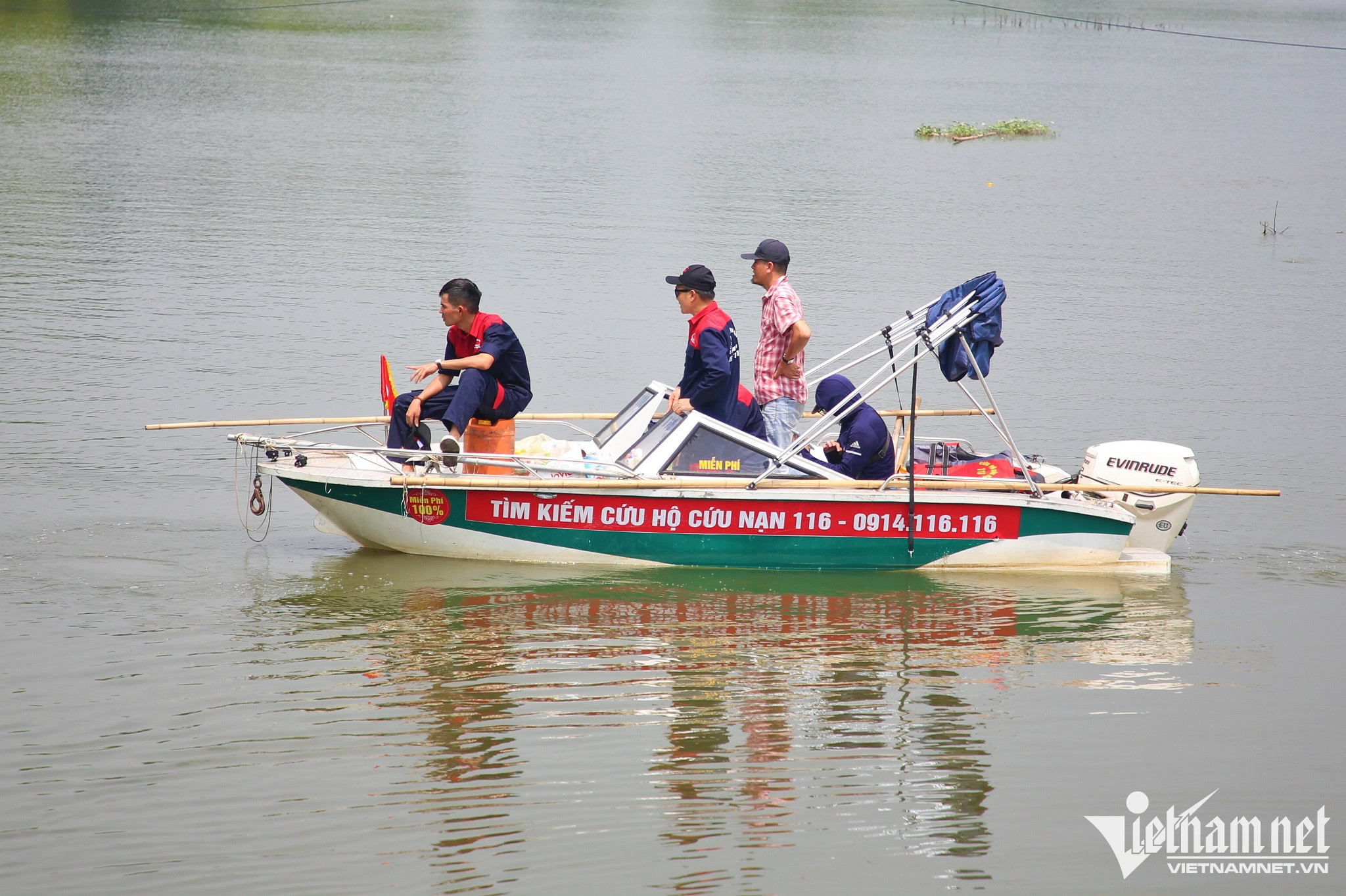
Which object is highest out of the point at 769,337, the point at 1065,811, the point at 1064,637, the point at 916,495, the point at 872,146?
the point at 872,146

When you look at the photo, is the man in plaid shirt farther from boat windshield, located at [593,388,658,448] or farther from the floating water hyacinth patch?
the floating water hyacinth patch

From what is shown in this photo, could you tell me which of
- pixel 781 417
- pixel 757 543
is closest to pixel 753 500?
pixel 757 543

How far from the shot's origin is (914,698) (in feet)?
26.5

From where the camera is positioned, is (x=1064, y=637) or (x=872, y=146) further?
(x=872, y=146)

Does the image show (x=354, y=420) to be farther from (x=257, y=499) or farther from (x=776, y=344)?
(x=776, y=344)

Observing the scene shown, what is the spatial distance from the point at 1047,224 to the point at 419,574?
20083 mm

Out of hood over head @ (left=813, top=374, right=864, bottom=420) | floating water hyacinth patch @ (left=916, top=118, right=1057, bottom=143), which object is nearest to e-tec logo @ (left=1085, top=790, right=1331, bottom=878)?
hood over head @ (left=813, top=374, right=864, bottom=420)

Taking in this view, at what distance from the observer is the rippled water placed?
21.4 feet

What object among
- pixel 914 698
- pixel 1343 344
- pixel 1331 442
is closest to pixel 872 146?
pixel 1343 344

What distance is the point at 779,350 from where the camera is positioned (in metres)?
10.1

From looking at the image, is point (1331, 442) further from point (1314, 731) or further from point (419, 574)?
point (419, 574)

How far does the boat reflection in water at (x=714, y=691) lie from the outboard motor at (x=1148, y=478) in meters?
0.46

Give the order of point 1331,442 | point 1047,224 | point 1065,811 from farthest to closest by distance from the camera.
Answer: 1. point 1047,224
2. point 1331,442
3. point 1065,811

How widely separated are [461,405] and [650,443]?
4.49 feet
